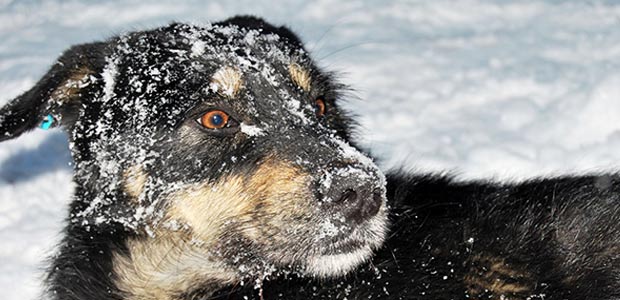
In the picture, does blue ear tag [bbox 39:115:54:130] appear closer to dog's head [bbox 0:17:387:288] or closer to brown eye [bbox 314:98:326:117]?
dog's head [bbox 0:17:387:288]

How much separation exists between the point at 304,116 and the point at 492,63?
4545 millimetres

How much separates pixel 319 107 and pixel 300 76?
0.19 metres

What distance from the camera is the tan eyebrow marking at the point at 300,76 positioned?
4.64 metres

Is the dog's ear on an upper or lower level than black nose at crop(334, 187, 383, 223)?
upper

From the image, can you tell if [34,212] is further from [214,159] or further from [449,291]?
[449,291]

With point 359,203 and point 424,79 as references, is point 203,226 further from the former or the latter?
point 424,79

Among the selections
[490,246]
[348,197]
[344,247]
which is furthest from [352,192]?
[490,246]

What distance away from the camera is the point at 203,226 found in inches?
166

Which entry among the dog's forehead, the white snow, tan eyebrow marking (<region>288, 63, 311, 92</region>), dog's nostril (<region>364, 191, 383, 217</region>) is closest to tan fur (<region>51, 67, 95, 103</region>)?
the dog's forehead

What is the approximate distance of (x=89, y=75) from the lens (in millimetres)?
4566

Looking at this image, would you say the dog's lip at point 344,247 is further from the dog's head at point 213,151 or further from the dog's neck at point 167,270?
the dog's neck at point 167,270

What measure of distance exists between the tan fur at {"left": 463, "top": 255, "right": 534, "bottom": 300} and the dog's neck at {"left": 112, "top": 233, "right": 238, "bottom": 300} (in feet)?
3.48

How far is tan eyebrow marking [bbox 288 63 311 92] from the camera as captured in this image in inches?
183

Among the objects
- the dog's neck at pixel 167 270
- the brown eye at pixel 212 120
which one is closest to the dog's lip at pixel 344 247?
the dog's neck at pixel 167 270
